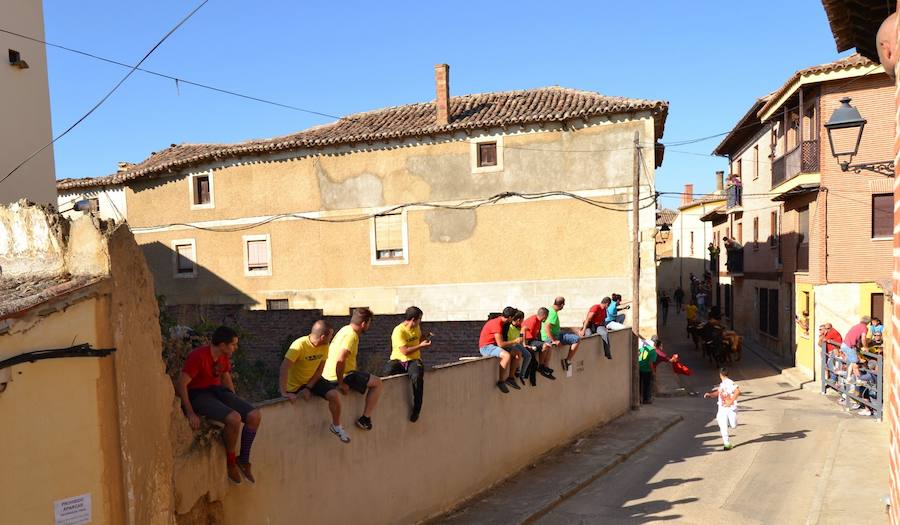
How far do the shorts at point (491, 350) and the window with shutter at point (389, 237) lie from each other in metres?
10.7

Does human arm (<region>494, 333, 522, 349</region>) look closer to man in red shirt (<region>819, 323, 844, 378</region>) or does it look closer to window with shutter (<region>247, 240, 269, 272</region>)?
man in red shirt (<region>819, 323, 844, 378</region>)

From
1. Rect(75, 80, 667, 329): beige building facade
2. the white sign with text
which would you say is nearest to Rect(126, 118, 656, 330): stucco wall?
Rect(75, 80, 667, 329): beige building facade

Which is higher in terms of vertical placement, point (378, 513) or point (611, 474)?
point (378, 513)

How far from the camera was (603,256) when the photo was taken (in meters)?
19.7

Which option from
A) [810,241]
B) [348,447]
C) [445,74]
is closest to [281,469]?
[348,447]

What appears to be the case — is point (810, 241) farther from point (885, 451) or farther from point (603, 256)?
point (885, 451)

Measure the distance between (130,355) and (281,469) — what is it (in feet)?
7.51

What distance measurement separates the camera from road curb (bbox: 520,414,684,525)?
9797 millimetres

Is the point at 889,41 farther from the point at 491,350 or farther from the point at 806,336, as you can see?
the point at 806,336

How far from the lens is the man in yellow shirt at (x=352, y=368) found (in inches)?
291

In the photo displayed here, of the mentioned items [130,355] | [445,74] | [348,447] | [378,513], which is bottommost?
[378,513]

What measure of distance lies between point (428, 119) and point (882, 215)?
14.1m

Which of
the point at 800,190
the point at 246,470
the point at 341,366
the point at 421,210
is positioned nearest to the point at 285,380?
the point at 341,366

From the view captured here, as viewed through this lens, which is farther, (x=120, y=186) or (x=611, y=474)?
(x=120, y=186)
